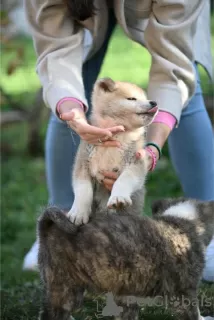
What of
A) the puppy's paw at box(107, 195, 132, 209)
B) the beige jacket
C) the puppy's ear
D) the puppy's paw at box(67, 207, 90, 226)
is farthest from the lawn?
the beige jacket

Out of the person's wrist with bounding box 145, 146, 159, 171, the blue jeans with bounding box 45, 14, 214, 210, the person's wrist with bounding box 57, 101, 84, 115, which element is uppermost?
the person's wrist with bounding box 57, 101, 84, 115

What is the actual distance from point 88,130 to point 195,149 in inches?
34.5

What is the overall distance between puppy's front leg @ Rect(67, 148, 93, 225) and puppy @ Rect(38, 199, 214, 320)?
0.39 ft

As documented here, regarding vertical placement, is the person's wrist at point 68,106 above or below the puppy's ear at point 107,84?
below

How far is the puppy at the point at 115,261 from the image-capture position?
7.87 feet

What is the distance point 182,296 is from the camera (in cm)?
253

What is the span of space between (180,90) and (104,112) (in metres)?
0.44

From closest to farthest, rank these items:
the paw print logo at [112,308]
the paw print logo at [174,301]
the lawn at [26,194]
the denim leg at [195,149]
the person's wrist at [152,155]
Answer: the paw print logo at [174,301] → the paw print logo at [112,308] → the person's wrist at [152,155] → the lawn at [26,194] → the denim leg at [195,149]

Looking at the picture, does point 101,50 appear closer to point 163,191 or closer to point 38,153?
point 163,191

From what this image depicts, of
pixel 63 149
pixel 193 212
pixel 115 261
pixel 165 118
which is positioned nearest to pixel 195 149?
pixel 165 118

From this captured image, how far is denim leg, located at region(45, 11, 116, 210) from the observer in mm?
3496

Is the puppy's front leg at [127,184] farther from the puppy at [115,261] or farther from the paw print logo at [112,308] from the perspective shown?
the paw print logo at [112,308]

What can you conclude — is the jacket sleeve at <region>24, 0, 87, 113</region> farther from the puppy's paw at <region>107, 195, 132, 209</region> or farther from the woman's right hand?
the puppy's paw at <region>107, 195, 132, 209</region>

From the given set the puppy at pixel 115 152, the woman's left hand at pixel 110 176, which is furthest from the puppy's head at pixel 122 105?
the woman's left hand at pixel 110 176
